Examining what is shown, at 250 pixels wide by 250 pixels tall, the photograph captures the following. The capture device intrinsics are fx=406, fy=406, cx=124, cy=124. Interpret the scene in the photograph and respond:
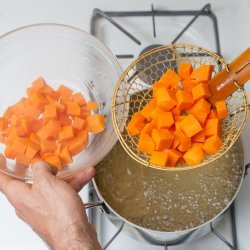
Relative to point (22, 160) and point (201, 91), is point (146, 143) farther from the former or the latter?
point (22, 160)

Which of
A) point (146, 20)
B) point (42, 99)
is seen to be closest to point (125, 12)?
point (146, 20)

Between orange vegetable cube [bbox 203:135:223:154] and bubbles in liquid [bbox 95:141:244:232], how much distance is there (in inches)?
5.4

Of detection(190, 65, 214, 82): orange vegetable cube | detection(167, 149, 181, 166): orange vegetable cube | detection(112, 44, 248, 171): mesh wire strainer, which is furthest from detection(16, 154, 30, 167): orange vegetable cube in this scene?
detection(190, 65, 214, 82): orange vegetable cube

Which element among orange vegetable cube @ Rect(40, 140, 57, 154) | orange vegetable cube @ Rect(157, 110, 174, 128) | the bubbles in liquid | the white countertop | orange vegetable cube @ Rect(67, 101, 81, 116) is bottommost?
the bubbles in liquid

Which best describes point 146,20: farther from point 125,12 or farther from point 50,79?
point 50,79

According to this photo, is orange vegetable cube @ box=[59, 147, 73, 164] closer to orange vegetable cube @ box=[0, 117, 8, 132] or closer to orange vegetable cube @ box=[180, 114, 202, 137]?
orange vegetable cube @ box=[0, 117, 8, 132]

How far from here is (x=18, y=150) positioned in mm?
950

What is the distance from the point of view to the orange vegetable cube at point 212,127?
0.88m

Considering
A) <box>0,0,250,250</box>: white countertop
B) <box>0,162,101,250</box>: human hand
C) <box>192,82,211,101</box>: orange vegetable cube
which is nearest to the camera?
<box>0,162,101,250</box>: human hand

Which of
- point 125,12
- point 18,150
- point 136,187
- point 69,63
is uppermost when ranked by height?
point 125,12

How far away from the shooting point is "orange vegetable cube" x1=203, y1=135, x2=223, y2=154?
2.86 ft

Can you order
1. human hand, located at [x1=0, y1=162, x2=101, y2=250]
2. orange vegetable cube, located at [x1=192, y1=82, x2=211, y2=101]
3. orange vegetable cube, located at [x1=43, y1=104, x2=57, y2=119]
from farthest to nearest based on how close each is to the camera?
orange vegetable cube, located at [x1=43, y1=104, x2=57, y2=119] → orange vegetable cube, located at [x1=192, y1=82, x2=211, y2=101] → human hand, located at [x1=0, y1=162, x2=101, y2=250]

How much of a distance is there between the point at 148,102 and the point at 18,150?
1.10ft

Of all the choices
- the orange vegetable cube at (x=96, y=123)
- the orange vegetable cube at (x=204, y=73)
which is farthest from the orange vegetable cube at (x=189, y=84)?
the orange vegetable cube at (x=96, y=123)
